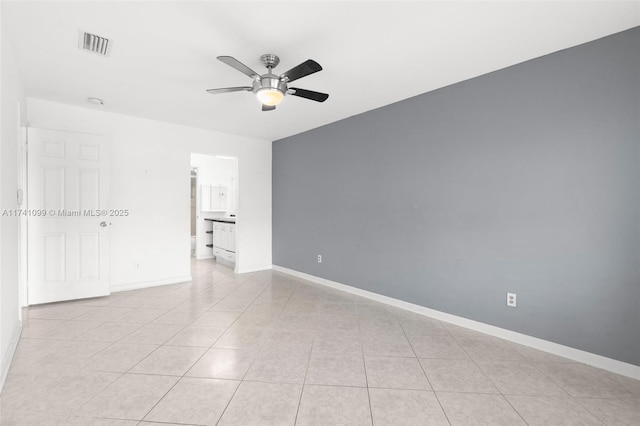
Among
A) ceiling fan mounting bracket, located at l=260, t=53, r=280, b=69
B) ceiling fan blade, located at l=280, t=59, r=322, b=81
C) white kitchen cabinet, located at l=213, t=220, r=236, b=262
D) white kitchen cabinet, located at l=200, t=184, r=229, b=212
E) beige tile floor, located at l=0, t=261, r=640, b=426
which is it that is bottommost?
beige tile floor, located at l=0, t=261, r=640, b=426

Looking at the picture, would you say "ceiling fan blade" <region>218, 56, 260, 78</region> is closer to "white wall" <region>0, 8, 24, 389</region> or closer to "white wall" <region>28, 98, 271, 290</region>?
"white wall" <region>0, 8, 24, 389</region>

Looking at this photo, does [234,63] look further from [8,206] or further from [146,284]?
[146,284]

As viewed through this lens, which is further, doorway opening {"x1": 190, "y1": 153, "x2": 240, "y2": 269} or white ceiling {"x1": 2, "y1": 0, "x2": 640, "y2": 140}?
doorway opening {"x1": 190, "y1": 153, "x2": 240, "y2": 269}

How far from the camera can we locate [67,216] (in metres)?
3.80

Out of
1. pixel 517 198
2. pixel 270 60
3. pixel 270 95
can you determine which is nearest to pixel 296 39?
pixel 270 60

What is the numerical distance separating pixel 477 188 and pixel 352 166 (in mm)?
1819

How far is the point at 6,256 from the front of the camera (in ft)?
7.45

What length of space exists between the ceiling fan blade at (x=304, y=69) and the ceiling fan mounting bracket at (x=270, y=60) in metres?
0.28

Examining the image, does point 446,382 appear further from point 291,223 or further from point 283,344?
point 291,223

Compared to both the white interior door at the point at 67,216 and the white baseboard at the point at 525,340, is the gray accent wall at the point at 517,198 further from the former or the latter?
the white interior door at the point at 67,216

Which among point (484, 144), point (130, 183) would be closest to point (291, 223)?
point (130, 183)

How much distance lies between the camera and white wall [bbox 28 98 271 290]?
4.13m

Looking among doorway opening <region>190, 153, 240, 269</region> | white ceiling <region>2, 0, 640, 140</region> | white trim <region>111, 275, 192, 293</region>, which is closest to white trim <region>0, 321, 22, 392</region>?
white trim <region>111, 275, 192, 293</region>

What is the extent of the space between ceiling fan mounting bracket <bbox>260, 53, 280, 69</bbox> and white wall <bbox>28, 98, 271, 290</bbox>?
284 centimetres
